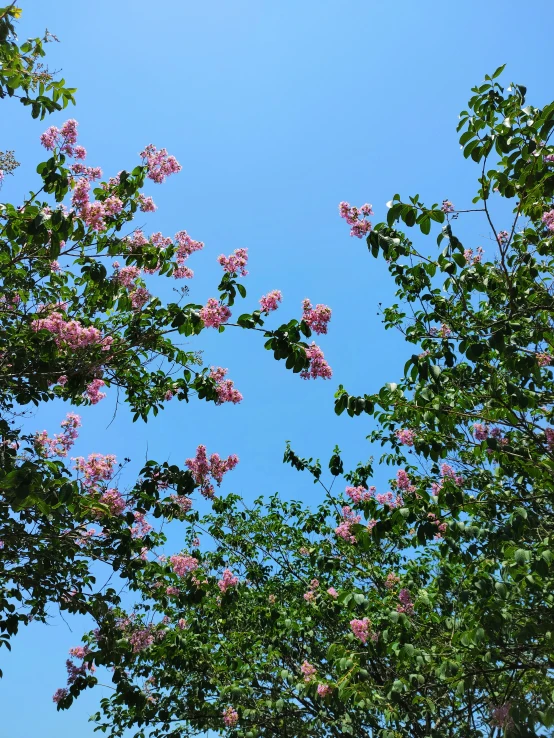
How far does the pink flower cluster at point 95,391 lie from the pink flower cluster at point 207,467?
1.04 metres

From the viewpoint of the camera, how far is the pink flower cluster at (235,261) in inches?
160

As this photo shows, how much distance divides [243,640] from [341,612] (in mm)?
1246

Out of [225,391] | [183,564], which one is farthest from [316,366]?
[183,564]

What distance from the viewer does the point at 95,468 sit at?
177 inches

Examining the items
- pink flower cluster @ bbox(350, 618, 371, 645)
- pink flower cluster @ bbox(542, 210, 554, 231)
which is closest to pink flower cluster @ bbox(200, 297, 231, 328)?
pink flower cluster @ bbox(542, 210, 554, 231)

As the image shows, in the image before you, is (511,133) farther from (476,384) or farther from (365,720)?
(365,720)

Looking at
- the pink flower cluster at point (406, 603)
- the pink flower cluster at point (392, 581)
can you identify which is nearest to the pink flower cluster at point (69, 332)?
the pink flower cluster at point (406, 603)

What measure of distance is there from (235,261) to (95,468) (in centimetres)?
220

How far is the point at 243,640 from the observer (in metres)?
6.21

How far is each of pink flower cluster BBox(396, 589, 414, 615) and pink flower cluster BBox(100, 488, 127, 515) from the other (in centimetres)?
263

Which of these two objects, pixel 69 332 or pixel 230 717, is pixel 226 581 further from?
pixel 69 332

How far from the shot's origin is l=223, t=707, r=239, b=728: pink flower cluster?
5507 mm

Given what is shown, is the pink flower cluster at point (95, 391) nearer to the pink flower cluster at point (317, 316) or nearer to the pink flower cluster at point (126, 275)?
the pink flower cluster at point (126, 275)

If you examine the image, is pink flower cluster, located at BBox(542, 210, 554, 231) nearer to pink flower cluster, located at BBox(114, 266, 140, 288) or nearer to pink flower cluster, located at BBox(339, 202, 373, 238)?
Answer: pink flower cluster, located at BBox(339, 202, 373, 238)
